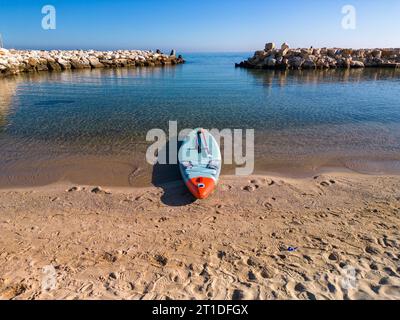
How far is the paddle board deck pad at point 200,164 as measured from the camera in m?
9.33

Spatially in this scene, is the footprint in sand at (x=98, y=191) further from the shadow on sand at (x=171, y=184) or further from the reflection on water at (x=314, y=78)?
the reflection on water at (x=314, y=78)

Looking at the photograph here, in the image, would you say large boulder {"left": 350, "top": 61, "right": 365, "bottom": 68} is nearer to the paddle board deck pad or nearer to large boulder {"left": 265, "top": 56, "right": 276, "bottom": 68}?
large boulder {"left": 265, "top": 56, "right": 276, "bottom": 68}

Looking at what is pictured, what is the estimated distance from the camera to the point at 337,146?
14414 mm

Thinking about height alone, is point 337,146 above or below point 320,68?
below

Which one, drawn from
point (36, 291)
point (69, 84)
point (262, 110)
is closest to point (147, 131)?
point (262, 110)

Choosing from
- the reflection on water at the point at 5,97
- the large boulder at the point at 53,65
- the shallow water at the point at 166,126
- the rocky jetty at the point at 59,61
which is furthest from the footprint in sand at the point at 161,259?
the large boulder at the point at 53,65

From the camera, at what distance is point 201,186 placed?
30.3 ft

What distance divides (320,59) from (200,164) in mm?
56212

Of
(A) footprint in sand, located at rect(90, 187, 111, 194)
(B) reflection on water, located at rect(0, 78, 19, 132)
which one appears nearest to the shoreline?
(A) footprint in sand, located at rect(90, 187, 111, 194)

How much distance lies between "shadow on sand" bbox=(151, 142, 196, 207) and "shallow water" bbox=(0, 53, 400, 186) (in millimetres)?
533

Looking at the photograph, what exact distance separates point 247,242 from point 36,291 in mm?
4572

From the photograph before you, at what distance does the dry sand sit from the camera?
5344 millimetres

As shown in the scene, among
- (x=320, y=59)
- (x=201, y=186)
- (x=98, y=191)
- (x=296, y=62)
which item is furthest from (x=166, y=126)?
(x=320, y=59)

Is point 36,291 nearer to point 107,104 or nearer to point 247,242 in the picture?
point 247,242
